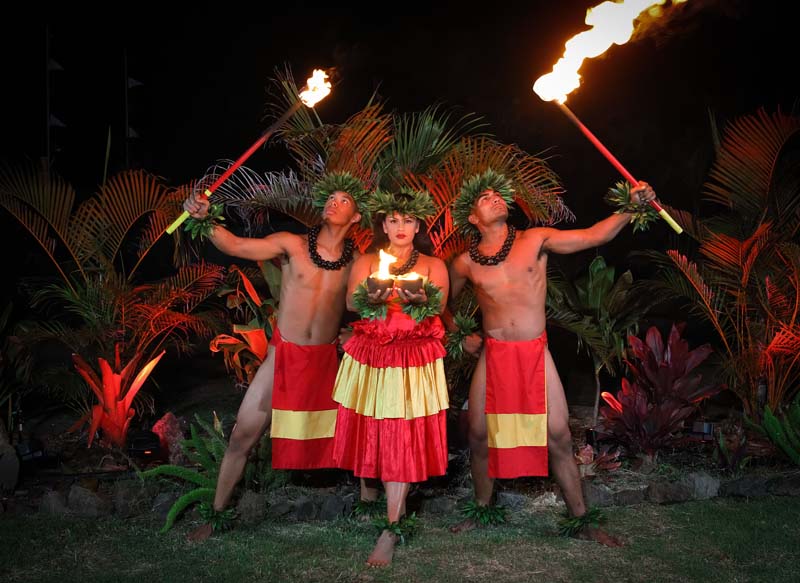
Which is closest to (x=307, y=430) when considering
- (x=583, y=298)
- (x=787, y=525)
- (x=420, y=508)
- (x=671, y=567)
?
(x=420, y=508)

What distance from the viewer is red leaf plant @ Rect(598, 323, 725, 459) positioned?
215 inches

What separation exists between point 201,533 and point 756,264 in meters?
3.94

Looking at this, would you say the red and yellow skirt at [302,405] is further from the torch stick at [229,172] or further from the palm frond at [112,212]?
the palm frond at [112,212]

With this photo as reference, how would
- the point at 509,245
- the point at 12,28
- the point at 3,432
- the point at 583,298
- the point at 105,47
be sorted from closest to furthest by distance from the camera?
the point at 509,245 → the point at 3,432 → the point at 583,298 → the point at 12,28 → the point at 105,47

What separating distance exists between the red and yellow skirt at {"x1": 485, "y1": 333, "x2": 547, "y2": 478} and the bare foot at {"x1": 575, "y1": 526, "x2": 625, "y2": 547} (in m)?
0.35

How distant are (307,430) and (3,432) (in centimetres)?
206

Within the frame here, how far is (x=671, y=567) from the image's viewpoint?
3828 mm

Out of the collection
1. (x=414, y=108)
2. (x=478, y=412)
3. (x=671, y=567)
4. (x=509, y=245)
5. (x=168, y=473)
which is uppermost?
(x=414, y=108)

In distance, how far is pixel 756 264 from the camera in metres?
5.84

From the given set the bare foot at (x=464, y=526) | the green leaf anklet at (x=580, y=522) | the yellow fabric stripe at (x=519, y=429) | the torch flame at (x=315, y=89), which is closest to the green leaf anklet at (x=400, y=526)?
the bare foot at (x=464, y=526)

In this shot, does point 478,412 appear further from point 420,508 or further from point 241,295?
point 241,295

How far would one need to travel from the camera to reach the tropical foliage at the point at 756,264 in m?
5.56

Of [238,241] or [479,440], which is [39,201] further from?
[479,440]

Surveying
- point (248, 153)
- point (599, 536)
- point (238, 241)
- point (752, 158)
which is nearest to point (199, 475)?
point (238, 241)
